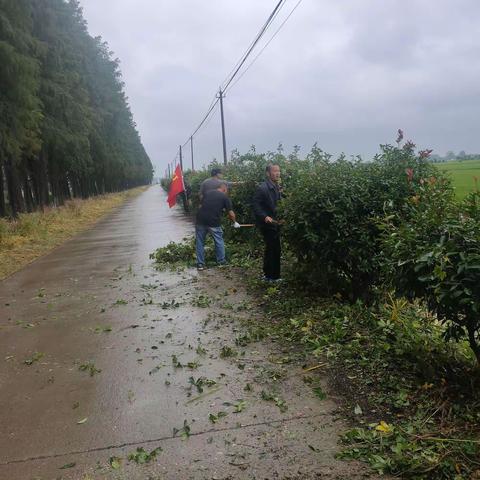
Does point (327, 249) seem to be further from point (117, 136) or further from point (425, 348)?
point (117, 136)

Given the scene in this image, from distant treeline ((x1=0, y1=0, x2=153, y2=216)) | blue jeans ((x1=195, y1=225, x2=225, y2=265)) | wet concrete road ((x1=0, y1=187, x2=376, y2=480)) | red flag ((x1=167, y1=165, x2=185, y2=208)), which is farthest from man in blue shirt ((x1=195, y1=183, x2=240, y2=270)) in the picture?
distant treeline ((x1=0, y1=0, x2=153, y2=216))

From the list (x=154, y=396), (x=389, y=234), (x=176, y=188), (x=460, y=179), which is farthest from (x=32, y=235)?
(x=460, y=179)

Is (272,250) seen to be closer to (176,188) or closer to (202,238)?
(202,238)

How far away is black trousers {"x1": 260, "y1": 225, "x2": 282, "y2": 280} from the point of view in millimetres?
7883

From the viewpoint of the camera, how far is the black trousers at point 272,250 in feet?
25.9

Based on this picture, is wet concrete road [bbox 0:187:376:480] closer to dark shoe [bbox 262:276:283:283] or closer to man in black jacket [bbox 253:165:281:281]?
dark shoe [bbox 262:276:283:283]

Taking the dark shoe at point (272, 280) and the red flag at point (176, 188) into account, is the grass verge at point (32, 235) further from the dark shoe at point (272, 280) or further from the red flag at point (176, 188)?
the dark shoe at point (272, 280)

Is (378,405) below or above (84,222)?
above

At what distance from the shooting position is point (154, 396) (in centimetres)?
435

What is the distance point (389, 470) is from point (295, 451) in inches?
22.9

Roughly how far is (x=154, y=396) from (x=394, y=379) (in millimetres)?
1932

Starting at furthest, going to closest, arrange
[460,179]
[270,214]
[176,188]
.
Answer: [460,179] < [176,188] < [270,214]

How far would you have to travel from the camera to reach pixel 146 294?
27.2 ft

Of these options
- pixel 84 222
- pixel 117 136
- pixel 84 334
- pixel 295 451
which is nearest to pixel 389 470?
pixel 295 451
